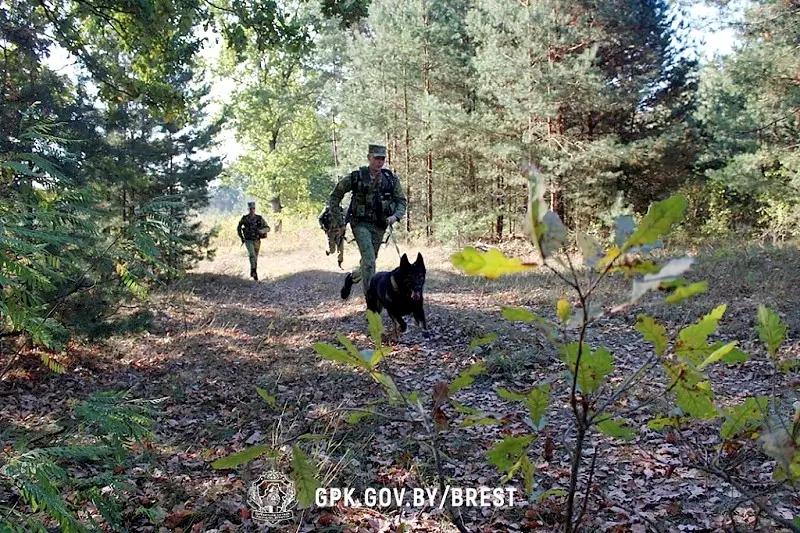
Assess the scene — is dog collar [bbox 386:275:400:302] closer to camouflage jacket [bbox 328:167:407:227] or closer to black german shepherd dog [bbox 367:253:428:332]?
black german shepherd dog [bbox 367:253:428:332]

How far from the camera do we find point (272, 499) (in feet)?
9.72

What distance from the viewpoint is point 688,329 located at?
35.9 inches

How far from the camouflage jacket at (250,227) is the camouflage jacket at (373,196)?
8184 millimetres

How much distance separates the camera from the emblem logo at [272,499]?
285cm

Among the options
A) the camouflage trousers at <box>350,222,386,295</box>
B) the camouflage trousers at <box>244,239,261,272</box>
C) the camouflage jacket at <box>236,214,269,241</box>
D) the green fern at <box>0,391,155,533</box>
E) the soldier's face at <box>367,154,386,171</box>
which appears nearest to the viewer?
the green fern at <box>0,391,155,533</box>

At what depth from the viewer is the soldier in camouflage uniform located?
681 cm

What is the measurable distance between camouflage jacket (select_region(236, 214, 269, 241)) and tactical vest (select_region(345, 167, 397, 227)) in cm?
822

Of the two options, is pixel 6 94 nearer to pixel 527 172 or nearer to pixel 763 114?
pixel 527 172

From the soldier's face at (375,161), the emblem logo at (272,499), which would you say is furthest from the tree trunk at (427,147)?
the emblem logo at (272,499)

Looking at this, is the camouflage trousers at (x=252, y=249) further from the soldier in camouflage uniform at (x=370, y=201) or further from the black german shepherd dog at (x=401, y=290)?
the black german shepherd dog at (x=401, y=290)

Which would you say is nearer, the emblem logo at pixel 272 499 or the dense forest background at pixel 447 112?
the emblem logo at pixel 272 499

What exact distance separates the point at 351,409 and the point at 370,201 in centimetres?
583

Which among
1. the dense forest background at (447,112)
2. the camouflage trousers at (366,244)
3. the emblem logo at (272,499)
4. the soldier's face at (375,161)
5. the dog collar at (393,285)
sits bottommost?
the emblem logo at (272,499)

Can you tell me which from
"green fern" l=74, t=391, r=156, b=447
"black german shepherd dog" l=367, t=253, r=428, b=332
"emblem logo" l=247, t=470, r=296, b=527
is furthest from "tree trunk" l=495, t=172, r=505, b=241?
"green fern" l=74, t=391, r=156, b=447
